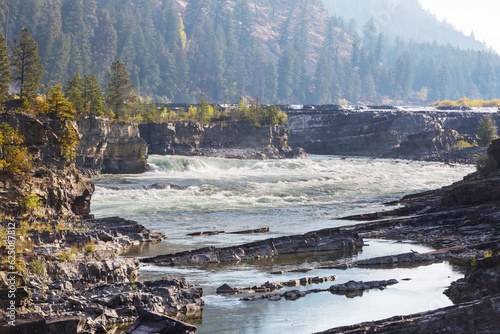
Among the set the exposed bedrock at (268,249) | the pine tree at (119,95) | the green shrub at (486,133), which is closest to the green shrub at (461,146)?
the green shrub at (486,133)

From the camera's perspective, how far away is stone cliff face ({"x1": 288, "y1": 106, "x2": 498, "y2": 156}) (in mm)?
155250

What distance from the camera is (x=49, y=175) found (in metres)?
32.7

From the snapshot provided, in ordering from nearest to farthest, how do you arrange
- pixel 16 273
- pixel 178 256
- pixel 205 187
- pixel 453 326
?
pixel 453 326
pixel 16 273
pixel 178 256
pixel 205 187

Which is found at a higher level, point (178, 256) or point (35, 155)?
point (35, 155)

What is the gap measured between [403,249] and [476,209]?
9210 millimetres

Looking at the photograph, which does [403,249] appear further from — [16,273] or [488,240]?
[16,273]

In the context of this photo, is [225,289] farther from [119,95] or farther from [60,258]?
[119,95]

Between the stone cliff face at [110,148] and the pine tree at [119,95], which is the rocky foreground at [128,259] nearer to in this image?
the stone cliff face at [110,148]

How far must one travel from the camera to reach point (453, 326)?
1370 cm

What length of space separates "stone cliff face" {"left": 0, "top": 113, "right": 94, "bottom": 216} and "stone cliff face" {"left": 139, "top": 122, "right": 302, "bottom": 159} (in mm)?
79399

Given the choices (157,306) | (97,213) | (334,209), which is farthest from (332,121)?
(157,306)

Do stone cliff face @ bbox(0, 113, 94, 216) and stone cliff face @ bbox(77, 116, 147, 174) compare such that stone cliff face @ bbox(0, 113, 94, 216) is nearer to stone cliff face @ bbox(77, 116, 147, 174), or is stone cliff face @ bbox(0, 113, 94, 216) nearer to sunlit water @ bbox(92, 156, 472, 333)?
sunlit water @ bbox(92, 156, 472, 333)

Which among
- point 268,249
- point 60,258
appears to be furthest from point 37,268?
point 268,249

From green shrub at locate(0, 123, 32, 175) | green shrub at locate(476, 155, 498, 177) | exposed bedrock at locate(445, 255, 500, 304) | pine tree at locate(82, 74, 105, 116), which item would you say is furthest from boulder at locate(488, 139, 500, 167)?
pine tree at locate(82, 74, 105, 116)
